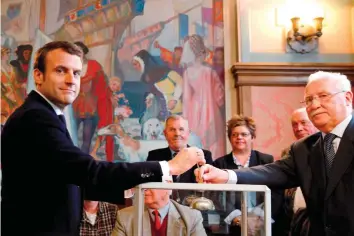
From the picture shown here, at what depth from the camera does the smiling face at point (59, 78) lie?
2209mm

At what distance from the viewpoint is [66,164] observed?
79.2 inches

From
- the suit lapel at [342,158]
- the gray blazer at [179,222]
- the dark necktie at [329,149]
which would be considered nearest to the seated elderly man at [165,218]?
the gray blazer at [179,222]

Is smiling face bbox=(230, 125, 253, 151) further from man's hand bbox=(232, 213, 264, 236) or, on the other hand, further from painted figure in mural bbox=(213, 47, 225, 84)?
man's hand bbox=(232, 213, 264, 236)

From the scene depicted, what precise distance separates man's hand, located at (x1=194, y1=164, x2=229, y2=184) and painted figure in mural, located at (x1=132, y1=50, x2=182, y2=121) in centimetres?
326

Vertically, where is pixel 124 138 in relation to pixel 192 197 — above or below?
above

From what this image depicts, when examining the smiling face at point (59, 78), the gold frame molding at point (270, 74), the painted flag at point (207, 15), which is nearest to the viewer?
the smiling face at point (59, 78)

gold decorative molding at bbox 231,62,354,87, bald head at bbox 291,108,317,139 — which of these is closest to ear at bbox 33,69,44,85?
bald head at bbox 291,108,317,139

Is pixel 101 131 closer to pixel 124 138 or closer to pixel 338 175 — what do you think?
pixel 124 138

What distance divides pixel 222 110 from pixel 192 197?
398 cm

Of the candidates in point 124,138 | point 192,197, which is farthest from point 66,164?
point 124,138

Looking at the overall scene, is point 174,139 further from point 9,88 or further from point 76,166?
point 9,88

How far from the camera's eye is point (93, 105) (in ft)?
19.5

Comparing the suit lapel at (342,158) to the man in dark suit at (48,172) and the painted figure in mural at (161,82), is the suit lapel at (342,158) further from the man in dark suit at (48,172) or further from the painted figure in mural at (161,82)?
the painted figure in mural at (161,82)

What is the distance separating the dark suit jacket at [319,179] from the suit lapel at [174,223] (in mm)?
859
